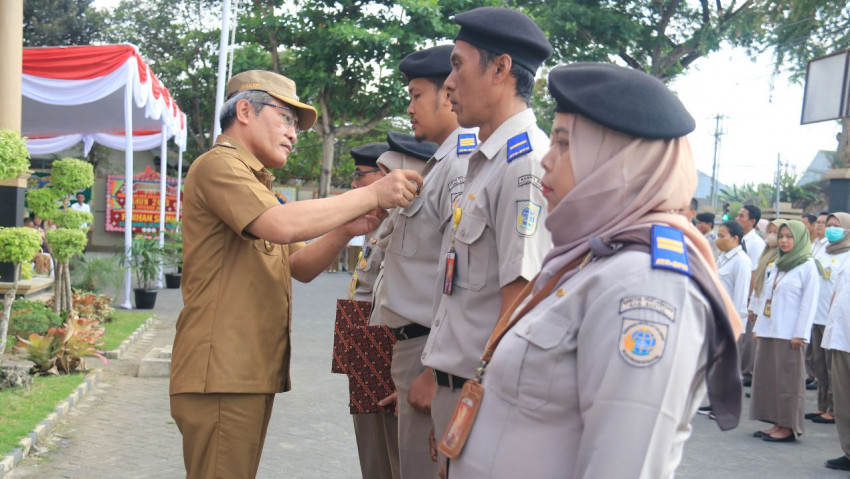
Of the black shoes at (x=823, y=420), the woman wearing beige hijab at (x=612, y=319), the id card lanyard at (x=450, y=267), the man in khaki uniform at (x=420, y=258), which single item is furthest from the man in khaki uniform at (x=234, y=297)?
the black shoes at (x=823, y=420)

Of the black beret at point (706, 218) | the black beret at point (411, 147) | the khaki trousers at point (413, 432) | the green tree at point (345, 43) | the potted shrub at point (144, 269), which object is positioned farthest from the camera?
the green tree at point (345, 43)

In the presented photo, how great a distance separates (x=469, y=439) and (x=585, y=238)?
53 centimetres

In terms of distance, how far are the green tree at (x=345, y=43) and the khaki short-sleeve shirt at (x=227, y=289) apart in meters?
19.6

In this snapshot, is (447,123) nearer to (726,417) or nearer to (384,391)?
(384,391)

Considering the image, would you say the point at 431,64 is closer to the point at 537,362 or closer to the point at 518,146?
the point at 518,146

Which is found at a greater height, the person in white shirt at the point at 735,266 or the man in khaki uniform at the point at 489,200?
the man in khaki uniform at the point at 489,200

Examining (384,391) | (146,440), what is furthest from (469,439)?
(146,440)

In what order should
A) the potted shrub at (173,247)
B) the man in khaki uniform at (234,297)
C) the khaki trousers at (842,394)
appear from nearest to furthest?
1. the man in khaki uniform at (234,297)
2. the khaki trousers at (842,394)
3. the potted shrub at (173,247)

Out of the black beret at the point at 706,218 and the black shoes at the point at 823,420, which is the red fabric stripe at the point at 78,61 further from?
the black shoes at the point at 823,420

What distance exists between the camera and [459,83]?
111 inches

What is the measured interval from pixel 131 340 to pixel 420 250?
7977mm

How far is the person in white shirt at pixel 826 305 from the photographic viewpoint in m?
8.52

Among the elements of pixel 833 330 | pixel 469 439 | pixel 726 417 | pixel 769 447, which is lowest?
pixel 769 447

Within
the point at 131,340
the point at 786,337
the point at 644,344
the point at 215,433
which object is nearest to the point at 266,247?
the point at 215,433
